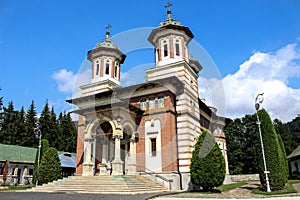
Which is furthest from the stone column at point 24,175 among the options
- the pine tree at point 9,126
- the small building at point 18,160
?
the pine tree at point 9,126

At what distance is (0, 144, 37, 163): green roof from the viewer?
31.0 m

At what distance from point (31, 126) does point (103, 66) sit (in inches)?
1290

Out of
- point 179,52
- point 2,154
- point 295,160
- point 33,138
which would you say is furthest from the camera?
point 33,138

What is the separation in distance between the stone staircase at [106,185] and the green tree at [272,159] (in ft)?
21.9

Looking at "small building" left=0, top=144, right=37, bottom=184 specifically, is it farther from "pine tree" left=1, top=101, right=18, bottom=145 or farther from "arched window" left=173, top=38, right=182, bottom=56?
"arched window" left=173, top=38, right=182, bottom=56

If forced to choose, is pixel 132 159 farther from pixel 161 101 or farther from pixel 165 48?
pixel 165 48

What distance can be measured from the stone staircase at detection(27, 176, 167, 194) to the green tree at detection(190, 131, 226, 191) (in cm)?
274

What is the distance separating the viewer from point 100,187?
1516cm

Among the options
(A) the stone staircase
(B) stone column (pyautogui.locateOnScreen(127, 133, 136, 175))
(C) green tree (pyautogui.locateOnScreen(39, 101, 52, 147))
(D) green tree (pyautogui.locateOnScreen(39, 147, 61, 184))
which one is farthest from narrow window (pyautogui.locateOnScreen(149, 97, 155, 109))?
(C) green tree (pyautogui.locateOnScreen(39, 101, 52, 147))

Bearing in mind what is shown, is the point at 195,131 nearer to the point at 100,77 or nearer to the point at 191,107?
the point at 191,107

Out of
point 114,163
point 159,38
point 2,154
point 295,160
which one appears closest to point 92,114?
point 114,163

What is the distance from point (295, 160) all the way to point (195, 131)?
2406 centimetres

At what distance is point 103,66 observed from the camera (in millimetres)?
25734

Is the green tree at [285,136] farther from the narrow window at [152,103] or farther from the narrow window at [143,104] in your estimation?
the narrow window at [143,104]
